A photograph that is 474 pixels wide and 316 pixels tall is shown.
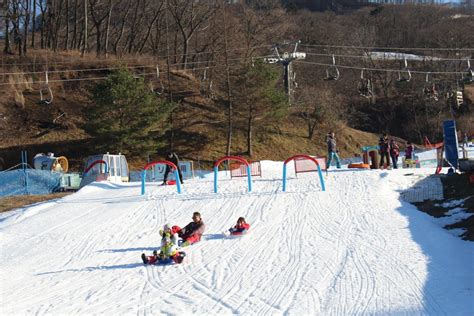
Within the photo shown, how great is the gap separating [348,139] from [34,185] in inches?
1252

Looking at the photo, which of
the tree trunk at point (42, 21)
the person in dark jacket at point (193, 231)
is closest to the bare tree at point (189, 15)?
the tree trunk at point (42, 21)

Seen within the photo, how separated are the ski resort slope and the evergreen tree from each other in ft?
53.8

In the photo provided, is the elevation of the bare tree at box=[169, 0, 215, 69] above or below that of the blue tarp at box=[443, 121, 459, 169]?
above

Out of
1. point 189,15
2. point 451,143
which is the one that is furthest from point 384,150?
point 189,15

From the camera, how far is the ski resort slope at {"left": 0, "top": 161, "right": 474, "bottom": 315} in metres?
10.0

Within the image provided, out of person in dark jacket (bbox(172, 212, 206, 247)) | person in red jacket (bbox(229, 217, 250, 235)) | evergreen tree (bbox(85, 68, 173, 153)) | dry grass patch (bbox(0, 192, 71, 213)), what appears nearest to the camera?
person in dark jacket (bbox(172, 212, 206, 247))

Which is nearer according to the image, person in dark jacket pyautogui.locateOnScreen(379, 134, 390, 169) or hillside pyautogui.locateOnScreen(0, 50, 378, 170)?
person in dark jacket pyautogui.locateOnScreen(379, 134, 390, 169)

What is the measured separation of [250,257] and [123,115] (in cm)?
2743

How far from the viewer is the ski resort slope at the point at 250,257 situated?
1001cm

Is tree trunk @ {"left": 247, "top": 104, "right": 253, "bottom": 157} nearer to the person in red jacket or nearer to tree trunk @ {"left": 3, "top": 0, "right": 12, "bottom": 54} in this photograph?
tree trunk @ {"left": 3, "top": 0, "right": 12, "bottom": 54}

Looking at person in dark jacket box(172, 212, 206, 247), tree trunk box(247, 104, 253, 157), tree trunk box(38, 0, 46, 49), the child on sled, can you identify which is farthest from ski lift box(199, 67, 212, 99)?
the child on sled

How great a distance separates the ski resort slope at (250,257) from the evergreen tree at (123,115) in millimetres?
16386

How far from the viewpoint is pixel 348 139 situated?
53.0 m

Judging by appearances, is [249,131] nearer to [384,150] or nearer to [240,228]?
[384,150]
